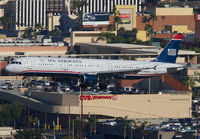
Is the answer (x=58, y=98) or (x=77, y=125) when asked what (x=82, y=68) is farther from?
(x=58, y=98)

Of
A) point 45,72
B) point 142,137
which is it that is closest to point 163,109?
point 142,137

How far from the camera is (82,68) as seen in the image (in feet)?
429

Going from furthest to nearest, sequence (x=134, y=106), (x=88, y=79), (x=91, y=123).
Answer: (x=134, y=106) → (x=91, y=123) → (x=88, y=79)

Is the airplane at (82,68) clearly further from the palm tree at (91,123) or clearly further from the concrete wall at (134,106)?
the concrete wall at (134,106)

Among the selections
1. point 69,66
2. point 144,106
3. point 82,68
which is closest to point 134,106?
point 144,106

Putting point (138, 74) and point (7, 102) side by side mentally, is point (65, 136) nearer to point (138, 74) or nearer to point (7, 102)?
point (138, 74)

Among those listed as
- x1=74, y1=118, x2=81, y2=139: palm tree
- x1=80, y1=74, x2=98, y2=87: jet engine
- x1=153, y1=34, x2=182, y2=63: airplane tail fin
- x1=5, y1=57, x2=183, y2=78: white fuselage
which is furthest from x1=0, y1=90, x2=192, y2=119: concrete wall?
x1=80, y1=74, x2=98, y2=87: jet engine

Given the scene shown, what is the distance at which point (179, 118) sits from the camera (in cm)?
15550

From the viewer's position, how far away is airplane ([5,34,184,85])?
416 ft

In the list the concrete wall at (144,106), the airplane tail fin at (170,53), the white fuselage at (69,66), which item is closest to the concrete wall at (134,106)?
the concrete wall at (144,106)

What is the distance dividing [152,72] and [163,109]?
633 inches

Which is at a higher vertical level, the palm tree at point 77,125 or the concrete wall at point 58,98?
the concrete wall at point 58,98

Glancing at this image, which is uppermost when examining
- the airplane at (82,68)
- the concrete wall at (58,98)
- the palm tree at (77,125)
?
the airplane at (82,68)

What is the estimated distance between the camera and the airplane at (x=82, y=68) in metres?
127
